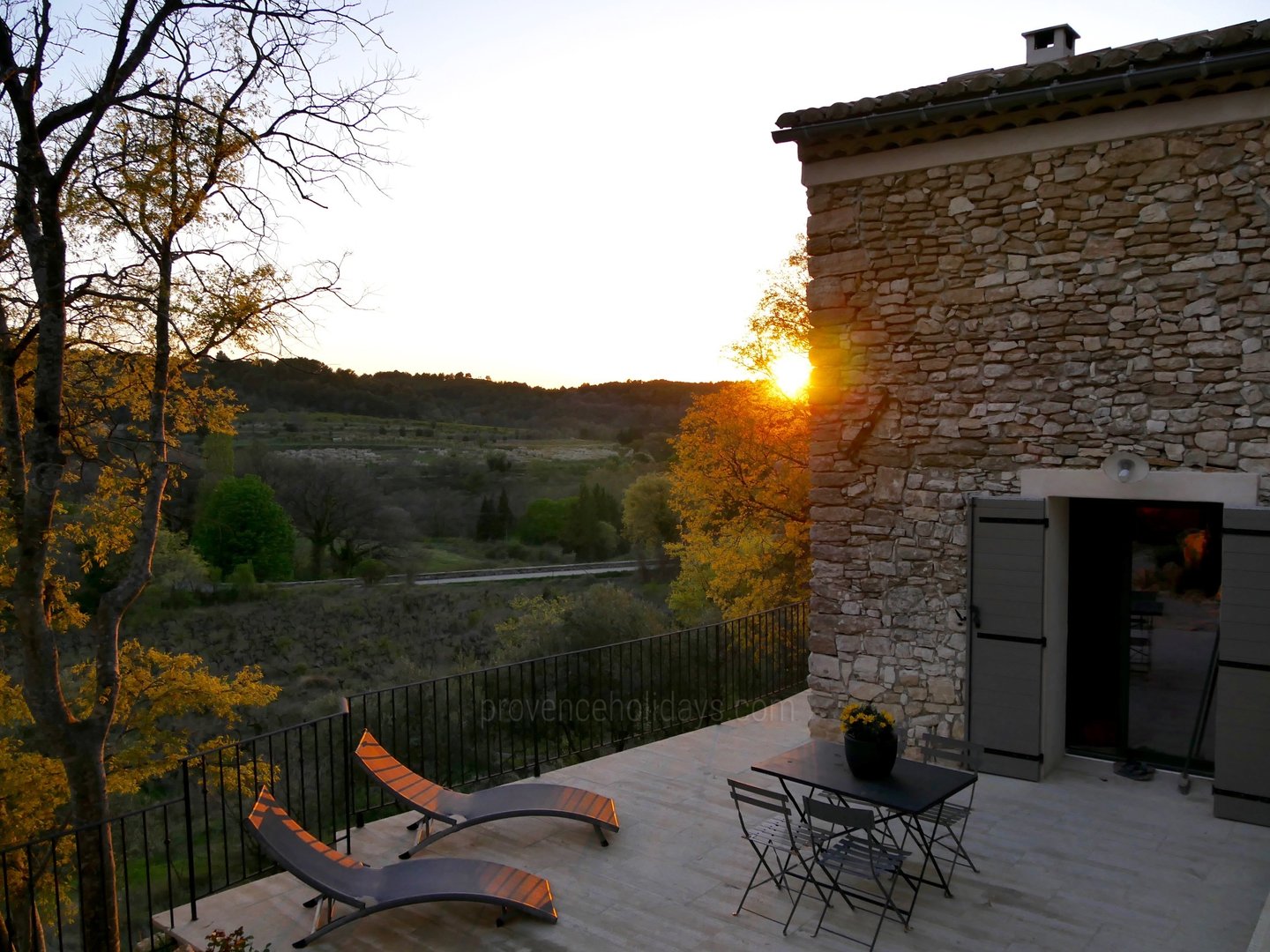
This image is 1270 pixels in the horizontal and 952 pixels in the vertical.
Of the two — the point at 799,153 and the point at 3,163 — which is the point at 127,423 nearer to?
the point at 3,163

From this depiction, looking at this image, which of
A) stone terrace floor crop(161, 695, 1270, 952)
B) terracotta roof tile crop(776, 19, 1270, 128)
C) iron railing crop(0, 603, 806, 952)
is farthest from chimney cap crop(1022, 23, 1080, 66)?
stone terrace floor crop(161, 695, 1270, 952)

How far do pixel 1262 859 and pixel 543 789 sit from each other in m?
4.32

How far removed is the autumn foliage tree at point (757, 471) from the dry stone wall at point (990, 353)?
7.08 meters

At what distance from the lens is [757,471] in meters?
14.2

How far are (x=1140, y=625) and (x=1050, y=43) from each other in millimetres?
4617

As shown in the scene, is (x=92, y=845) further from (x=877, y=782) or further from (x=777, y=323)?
(x=777, y=323)

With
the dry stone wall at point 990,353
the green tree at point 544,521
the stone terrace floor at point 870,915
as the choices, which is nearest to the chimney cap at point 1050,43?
the dry stone wall at point 990,353

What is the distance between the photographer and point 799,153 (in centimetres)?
683

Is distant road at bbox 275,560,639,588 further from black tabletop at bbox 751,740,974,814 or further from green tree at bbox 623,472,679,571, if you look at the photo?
black tabletop at bbox 751,740,974,814

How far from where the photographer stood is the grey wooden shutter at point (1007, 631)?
610 cm

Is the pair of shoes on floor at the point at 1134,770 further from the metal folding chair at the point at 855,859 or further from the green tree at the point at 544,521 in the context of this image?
the green tree at the point at 544,521

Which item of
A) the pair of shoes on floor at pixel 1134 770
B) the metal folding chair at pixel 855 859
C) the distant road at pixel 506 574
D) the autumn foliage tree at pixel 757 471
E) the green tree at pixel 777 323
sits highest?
the green tree at pixel 777 323

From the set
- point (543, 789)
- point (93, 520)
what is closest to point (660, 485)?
point (93, 520)

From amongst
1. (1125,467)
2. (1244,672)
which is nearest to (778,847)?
(1244,672)
